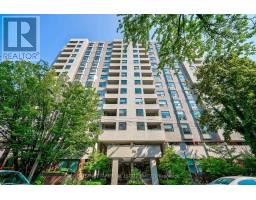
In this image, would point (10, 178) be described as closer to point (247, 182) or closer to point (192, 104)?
point (247, 182)

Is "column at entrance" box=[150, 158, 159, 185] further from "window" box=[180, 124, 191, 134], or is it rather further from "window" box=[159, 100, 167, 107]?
"window" box=[159, 100, 167, 107]

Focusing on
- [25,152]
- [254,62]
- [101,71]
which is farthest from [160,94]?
[25,152]

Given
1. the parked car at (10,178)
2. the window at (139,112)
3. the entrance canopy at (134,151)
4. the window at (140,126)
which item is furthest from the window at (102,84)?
the parked car at (10,178)

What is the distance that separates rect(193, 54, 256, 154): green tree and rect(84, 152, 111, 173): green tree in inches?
342

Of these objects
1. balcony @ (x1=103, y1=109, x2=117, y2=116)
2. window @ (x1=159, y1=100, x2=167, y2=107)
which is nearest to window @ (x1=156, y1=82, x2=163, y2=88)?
window @ (x1=159, y1=100, x2=167, y2=107)

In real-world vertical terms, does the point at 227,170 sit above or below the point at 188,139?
below

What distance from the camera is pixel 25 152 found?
9.23 m

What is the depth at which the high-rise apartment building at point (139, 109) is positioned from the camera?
52.6 ft

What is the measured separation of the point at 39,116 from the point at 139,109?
11908 mm

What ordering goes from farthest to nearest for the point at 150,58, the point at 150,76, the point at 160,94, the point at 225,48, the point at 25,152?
the point at 150,58, the point at 150,76, the point at 160,94, the point at 25,152, the point at 225,48

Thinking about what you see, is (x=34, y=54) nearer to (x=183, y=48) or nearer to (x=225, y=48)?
(x=183, y=48)

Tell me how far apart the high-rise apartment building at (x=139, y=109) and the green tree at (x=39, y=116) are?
4.74 m

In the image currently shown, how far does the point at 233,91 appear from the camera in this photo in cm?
1156

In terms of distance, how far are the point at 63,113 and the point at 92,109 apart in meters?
1.96
